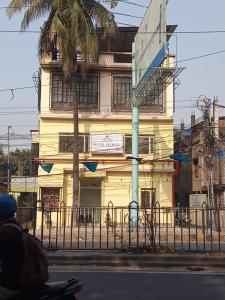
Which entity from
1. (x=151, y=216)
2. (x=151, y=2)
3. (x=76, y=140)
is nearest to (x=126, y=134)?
(x=76, y=140)

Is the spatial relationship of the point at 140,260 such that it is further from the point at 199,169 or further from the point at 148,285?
the point at 199,169

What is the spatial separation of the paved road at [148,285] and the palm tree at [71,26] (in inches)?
753

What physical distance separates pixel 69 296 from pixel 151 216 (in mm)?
9438

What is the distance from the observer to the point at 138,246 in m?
13.1

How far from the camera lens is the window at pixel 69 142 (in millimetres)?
34031

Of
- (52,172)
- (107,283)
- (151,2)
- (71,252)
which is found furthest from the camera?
(52,172)

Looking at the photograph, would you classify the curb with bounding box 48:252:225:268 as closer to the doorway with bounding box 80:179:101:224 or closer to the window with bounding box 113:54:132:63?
the doorway with bounding box 80:179:101:224

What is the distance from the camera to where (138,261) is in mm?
11953

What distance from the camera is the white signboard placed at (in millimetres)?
34000

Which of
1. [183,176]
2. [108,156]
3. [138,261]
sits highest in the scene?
[108,156]

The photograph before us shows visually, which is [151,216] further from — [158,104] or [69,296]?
[158,104]

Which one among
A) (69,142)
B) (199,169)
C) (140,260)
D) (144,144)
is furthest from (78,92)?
(140,260)

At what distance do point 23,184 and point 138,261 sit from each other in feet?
98.5

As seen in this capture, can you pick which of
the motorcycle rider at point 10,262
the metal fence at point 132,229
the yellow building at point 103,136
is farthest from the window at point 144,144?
the motorcycle rider at point 10,262
